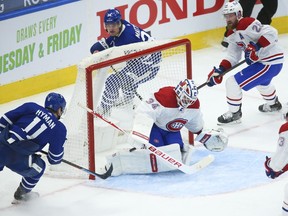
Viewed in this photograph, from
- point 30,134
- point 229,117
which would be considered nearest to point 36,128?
point 30,134

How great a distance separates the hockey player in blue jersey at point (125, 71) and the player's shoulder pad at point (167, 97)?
314 mm

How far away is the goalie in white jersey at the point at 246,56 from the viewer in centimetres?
777

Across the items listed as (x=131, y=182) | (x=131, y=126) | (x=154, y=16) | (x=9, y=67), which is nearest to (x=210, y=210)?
(x=131, y=182)

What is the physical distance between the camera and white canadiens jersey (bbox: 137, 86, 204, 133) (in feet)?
22.3

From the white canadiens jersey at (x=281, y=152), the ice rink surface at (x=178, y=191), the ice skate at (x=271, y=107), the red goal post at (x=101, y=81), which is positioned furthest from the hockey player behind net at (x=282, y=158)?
the ice skate at (x=271, y=107)

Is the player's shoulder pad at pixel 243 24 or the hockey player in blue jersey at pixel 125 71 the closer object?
the hockey player in blue jersey at pixel 125 71

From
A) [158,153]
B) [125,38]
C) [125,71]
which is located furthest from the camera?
[125,38]

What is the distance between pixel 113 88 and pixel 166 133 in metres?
0.49

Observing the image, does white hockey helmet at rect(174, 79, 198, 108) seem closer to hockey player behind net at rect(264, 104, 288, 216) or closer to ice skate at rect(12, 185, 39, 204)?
hockey player behind net at rect(264, 104, 288, 216)

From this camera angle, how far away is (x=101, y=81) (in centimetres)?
700

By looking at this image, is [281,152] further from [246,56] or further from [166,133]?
[246,56]

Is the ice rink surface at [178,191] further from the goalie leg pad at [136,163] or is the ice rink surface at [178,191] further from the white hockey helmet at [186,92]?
the white hockey helmet at [186,92]

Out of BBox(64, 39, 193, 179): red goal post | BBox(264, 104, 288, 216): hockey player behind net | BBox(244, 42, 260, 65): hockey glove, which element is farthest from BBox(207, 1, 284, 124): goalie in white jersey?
BBox(264, 104, 288, 216): hockey player behind net

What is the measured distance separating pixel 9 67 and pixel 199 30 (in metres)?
2.20
